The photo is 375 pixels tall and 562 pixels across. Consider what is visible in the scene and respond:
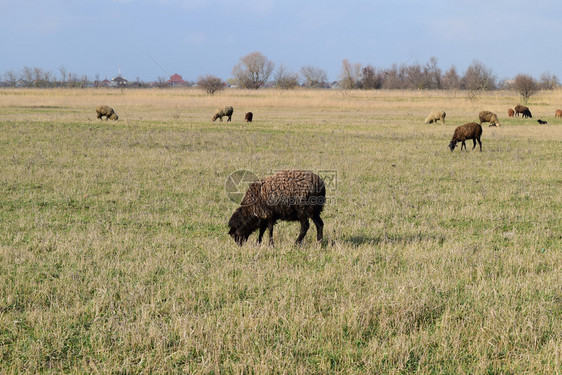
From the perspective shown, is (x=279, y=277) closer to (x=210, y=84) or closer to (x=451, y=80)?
(x=210, y=84)

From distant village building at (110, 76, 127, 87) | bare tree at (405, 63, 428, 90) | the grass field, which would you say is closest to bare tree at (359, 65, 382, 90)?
bare tree at (405, 63, 428, 90)

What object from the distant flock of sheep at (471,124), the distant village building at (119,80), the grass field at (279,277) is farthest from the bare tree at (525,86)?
the grass field at (279,277)

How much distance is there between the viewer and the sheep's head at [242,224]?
815 cm

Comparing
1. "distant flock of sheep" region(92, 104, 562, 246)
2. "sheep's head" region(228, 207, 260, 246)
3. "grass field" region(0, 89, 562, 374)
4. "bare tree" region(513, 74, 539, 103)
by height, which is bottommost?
"grass field" region(0, 89, 562, 374)

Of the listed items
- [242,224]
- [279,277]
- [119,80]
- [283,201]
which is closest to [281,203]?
[283,201]

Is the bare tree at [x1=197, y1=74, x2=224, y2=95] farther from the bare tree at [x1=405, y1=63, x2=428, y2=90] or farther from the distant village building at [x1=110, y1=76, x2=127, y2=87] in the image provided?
the bare tree at [x1=405, y1=63, x2=428, y2=90]

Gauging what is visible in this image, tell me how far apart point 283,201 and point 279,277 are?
4.80 ft

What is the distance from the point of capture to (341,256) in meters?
7.66

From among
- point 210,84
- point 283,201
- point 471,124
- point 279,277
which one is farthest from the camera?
point 210,84

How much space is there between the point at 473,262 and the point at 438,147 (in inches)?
711

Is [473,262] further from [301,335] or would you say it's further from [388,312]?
[301,335]

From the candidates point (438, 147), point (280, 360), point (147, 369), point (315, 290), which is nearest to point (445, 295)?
point (315, 290)

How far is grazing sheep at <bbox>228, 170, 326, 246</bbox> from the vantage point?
769cm

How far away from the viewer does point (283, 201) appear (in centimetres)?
770
